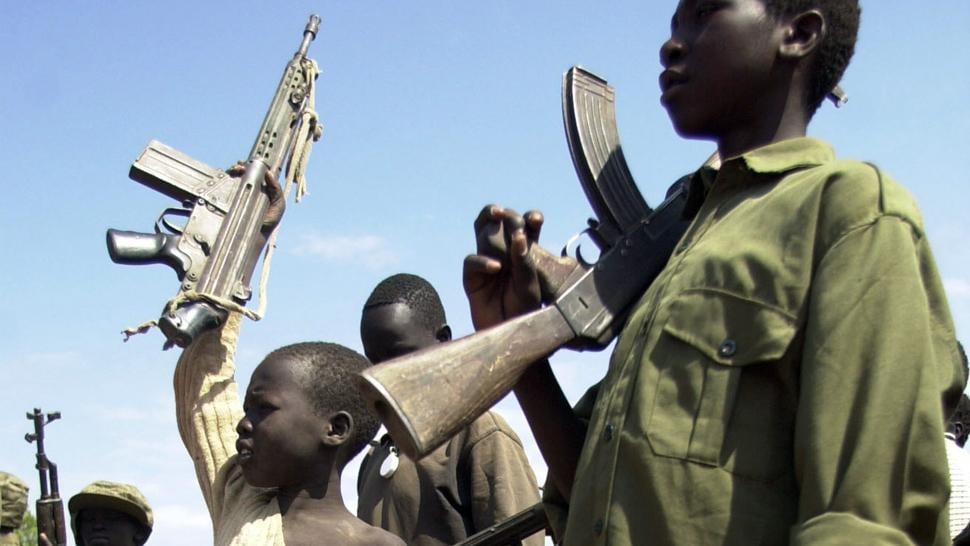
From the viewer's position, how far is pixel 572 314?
8.58 ft

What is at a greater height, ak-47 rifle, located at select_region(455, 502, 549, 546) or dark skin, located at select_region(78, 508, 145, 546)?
dark skin, located at select_region(78, 508, 145, 546)

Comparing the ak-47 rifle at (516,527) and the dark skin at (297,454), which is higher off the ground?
the dark skin at (297,454)

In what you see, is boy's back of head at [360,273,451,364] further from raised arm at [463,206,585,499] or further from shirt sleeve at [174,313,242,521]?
raised arm at [463,206,585,499]

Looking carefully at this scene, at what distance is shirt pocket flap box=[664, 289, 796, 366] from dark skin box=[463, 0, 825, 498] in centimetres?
41

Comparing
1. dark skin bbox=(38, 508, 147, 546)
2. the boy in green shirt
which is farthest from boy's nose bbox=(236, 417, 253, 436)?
dark skin bbox=(38, 508, 147, 546)

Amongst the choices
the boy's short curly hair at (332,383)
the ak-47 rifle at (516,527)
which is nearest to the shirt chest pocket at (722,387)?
the ak-47 rifle at (516,527)

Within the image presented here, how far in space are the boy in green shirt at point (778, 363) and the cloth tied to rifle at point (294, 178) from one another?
146 inches

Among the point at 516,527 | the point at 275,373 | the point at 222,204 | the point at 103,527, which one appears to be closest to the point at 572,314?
the point at 516,527

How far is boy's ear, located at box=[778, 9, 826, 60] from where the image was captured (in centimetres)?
254

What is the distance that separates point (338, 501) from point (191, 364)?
2.66 ft

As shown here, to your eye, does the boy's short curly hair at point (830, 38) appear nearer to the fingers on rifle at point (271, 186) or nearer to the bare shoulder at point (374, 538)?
the bare shoulder at point (374, 538)

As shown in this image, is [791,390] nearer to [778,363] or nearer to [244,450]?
[778,363]

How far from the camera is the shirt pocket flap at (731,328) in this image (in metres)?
2.22

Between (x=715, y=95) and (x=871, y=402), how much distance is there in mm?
689
